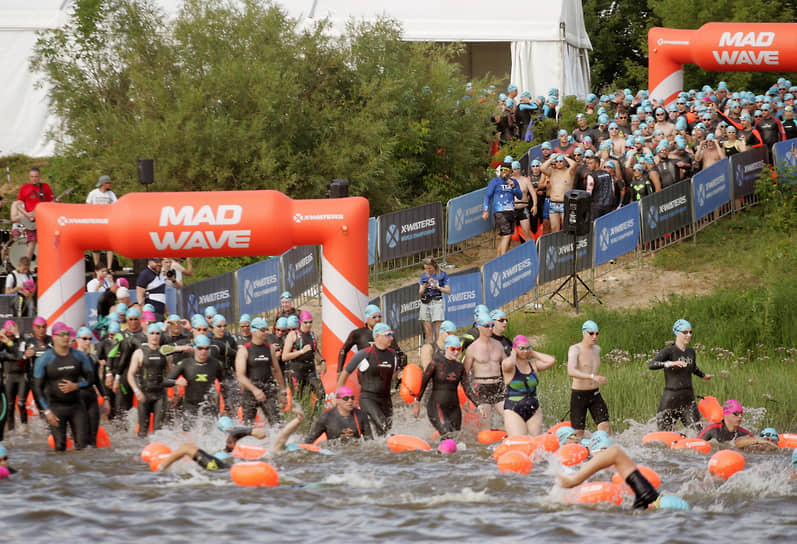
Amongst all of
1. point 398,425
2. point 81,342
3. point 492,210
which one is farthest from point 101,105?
point 398,425

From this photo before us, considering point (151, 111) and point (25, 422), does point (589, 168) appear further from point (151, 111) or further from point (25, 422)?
point (25, 422)

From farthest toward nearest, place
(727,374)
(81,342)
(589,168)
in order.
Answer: (589,168)
(727,374)
(81,342)

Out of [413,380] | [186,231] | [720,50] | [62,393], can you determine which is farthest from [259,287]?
[720,50]

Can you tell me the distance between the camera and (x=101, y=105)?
24.0 metres

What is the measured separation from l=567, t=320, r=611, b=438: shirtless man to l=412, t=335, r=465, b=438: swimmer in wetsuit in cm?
138

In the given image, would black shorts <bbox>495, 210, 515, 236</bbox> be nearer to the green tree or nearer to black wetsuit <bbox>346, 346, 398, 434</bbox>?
the green tree

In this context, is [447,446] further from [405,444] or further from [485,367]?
[485,367]

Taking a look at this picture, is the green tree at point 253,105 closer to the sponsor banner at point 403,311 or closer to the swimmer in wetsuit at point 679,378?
the sponsor banner at point 403,311

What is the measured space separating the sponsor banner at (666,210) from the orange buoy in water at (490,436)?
7648mm

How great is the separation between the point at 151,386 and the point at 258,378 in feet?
4.35

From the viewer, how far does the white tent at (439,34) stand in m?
27.4

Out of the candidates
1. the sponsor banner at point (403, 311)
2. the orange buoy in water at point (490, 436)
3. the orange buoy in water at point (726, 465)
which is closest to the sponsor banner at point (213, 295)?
the sponsor banner at point (403, 311)

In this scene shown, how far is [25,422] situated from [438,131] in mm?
12197

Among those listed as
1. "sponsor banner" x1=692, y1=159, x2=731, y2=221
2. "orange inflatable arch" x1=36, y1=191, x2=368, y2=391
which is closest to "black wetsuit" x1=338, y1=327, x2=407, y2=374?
"orange inflatable arch" x1=36, y1=191, x2=368, y2=391
